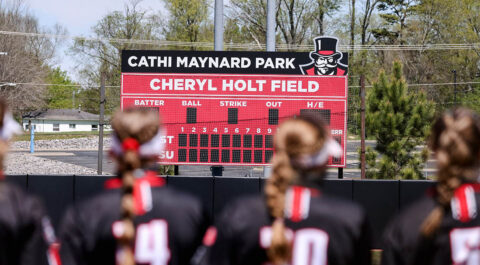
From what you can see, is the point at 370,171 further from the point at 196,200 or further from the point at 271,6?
the point at 196,200

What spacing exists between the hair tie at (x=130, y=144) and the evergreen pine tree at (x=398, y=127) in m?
13.4

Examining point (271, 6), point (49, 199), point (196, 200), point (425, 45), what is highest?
point (425, 45)

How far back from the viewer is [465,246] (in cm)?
197

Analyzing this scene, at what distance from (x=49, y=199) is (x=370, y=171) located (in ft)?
28.0

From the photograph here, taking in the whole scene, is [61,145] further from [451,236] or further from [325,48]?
[451,236]

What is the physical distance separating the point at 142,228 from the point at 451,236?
1.10 meters

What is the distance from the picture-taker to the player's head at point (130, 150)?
200 centimetres

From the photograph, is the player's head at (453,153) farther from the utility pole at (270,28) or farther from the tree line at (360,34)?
the tree line at (360,34)

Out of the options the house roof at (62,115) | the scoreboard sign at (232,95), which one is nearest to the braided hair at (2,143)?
the scoreboard sign at (232,95)

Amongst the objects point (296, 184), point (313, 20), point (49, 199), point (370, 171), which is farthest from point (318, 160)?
point (313, 20)

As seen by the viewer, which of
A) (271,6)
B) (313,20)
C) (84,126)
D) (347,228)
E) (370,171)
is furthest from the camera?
(84,126)

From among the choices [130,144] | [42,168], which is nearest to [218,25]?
[130,144]

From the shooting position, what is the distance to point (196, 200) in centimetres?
227

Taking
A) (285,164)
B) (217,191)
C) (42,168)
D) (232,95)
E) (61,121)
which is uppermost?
(61,121)
